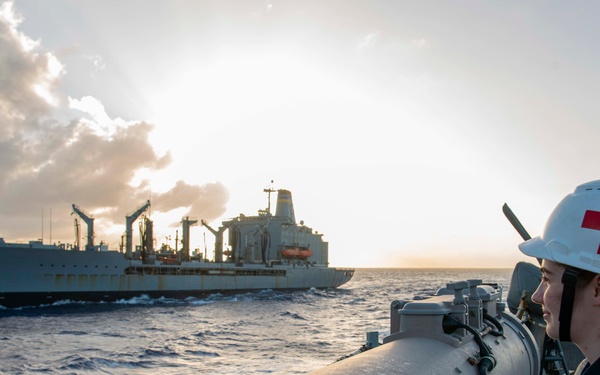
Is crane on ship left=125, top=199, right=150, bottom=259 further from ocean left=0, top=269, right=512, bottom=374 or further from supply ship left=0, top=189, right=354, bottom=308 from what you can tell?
ocean left=0, top=269, right=512, bottom=374

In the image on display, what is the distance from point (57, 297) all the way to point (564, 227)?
41.0m

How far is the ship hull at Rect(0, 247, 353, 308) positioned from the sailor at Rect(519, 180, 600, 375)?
39740 millimetres

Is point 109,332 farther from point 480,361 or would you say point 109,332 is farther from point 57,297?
point 480,361

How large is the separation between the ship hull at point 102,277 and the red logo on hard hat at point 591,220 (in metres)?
39.8

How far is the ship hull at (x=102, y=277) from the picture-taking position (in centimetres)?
3638

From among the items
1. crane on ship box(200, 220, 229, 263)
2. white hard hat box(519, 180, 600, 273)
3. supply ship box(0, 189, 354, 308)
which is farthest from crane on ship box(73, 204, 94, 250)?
white hard hat box(519, 180, 600, 273)

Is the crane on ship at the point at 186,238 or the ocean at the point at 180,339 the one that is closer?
the ocean at the point at 180,339

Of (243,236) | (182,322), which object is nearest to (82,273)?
(182,322)

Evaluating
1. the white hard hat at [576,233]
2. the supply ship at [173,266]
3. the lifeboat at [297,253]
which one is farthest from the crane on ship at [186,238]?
the white hard hat at [576,233]

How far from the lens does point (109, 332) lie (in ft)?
73.3

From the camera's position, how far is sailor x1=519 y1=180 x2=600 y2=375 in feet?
6.13

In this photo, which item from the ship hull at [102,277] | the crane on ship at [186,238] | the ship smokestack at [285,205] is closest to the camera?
the ship hull at [102,277]

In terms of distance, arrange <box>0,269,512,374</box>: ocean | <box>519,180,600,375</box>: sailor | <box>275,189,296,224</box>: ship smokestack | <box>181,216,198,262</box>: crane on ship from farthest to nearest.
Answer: <box>275,189,296,224</box>: ship smokestack < <box>181,216,198,262</box>: crane on ship < <box>0,269,512,374</box>: ocean < <box>519,180,600,375</box>: sailor

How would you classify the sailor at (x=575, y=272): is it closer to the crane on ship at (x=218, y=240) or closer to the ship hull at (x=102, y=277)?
the ship hull at (x=102, y=277)
